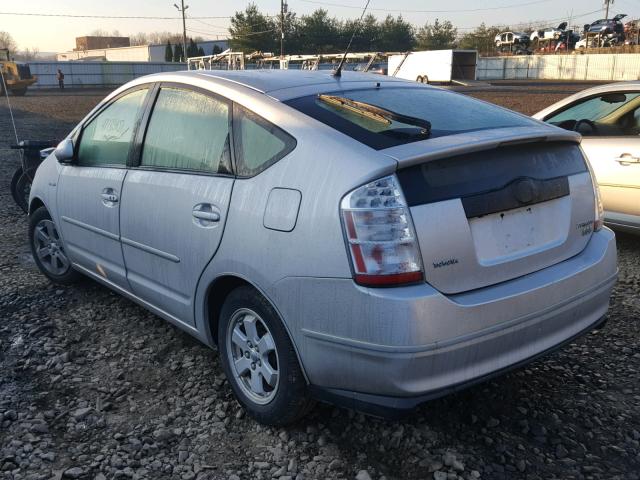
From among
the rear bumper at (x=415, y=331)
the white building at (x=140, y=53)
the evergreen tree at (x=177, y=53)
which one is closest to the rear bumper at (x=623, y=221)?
the rear bumper at (x=415, y=331)

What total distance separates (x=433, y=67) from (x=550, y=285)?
41.7 meters

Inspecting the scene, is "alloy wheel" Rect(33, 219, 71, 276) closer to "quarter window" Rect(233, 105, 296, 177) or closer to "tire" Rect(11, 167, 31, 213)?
"quarter window" Rect(233, 105, 296, 177)

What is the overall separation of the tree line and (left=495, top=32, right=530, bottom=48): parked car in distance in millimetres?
3577

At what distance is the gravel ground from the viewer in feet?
8.43

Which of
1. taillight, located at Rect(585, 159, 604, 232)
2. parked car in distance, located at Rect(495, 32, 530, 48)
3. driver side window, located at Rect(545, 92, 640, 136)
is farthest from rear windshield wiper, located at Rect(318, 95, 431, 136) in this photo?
parked car in distance, located at Rect(495, 32, 530, 48)

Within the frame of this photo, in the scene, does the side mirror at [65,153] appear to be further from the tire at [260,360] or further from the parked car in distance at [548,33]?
the parked car in distance at [548,33]

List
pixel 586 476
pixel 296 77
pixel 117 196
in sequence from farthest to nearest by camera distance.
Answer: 1. pixel 117 196
2. pixel 296 77
3. pixel 586 476

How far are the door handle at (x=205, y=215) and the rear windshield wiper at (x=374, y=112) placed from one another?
2.48 ft

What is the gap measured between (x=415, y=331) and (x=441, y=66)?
137 feet

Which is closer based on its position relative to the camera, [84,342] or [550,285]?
[550,285]

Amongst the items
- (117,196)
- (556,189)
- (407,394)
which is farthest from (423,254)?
(117,196)

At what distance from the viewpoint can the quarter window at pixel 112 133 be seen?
373 cm

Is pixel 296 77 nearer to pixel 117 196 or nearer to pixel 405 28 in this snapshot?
pixel 117 196

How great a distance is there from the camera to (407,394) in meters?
2.27
